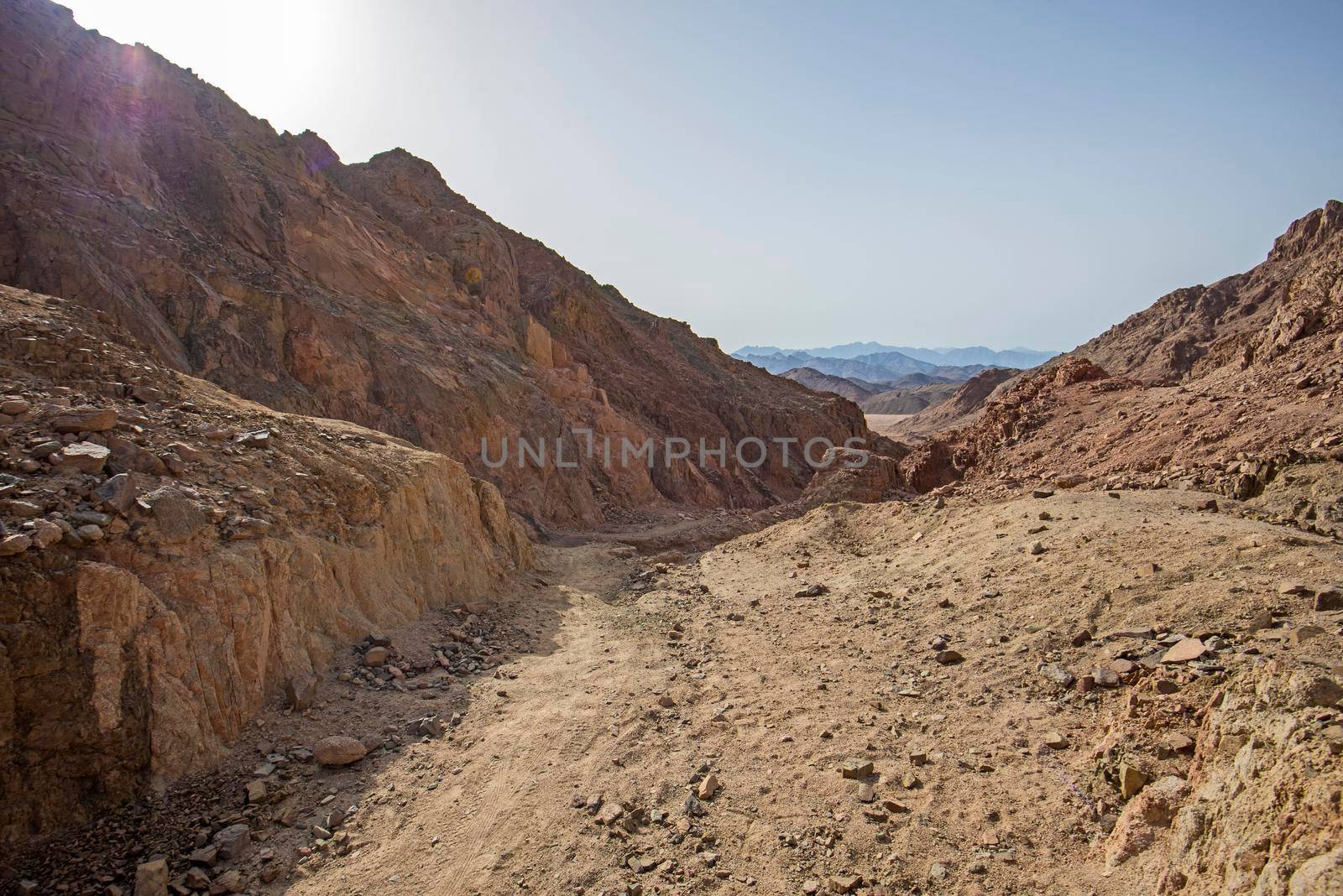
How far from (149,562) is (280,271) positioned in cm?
1539

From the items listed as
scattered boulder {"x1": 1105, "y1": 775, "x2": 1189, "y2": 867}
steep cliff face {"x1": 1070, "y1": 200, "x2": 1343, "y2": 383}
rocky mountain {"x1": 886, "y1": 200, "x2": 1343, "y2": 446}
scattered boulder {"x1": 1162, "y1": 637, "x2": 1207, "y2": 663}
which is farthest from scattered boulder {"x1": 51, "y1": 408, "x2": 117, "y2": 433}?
steep cliff face {"x1": 1070, "y1": 200, "x2": 1343, "y2": 383}

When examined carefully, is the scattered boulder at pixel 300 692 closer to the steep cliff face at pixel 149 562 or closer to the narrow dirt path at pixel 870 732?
the steep cliff face at pixel 149 562

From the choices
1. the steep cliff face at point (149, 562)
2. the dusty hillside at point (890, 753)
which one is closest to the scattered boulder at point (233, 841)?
the dusty hillside at point (890, 753)

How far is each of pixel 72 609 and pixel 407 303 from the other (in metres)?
18.2

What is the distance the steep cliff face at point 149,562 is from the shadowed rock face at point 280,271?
7699 mm

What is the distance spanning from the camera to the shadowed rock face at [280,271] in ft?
46.4

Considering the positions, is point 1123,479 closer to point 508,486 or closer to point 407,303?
point 508,486

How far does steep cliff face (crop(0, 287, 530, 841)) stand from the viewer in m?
4.46

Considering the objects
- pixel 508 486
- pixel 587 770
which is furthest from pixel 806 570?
pixel 508 486

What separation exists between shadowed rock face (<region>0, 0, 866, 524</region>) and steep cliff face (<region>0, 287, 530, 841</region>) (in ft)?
25.3

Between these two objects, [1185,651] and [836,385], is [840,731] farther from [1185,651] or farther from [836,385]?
[836,385]

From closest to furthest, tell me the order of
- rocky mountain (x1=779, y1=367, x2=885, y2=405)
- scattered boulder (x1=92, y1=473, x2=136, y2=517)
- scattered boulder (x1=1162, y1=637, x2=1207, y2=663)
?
1. scattered boulder (x1=1162, y1=637, x2=1207, y2=663)
2. scattered boulder (x1=92, y1=473, x2=136, y2=517)
3. rocky mountain (x1=779, y1=367, x2=885, y2=405)

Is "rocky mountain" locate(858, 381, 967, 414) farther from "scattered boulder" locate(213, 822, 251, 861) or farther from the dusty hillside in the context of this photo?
Result: "scattered boulder" locate(213, 822, 251, 861)

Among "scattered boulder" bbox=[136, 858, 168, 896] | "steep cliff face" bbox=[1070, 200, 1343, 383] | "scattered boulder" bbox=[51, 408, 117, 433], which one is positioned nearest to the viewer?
"scattered boulder" bbox=[136, 858, 168, 896]
